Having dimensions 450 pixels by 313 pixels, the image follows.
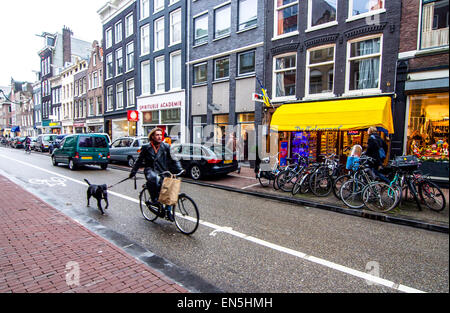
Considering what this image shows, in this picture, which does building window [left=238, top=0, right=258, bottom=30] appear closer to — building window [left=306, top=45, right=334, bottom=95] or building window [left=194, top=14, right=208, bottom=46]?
building window [left=194, top=14, right=208, bottom=46]

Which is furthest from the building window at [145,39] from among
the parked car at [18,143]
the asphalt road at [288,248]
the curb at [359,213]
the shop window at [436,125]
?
the shop window at [436,125]

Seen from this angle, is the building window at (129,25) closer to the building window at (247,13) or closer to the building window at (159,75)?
the building window at (159,75)

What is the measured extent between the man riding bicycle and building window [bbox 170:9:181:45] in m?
18.0

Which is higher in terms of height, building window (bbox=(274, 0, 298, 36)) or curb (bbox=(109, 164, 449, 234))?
building window (bbox=(274, 0, 298, 36))

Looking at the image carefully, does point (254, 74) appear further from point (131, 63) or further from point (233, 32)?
point (131, 63)

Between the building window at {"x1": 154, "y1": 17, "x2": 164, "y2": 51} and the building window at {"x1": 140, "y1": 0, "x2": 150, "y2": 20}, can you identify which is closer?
the building window at {"x1": 154, "y1": 17, "x2": 164, "y2": 51}

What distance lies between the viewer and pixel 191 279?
10.8 ft

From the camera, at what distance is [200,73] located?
19.1 meters

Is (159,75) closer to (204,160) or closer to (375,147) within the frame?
(204,160)

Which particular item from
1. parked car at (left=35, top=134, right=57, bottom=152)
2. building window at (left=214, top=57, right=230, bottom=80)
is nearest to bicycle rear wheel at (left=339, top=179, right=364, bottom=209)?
building window at (left=214, top=57, right=230, bottom=80)

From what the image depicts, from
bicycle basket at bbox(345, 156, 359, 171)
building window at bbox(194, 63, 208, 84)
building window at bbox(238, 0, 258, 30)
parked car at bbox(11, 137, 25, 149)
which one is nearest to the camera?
bicycle basket at bbox(345, 156, 359, 171)

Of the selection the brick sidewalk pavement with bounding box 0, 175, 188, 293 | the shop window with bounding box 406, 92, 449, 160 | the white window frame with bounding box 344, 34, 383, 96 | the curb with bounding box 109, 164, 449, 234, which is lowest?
the curb with bounding box 109, 164, 449, 234

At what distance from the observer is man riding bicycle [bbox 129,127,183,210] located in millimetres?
5312
